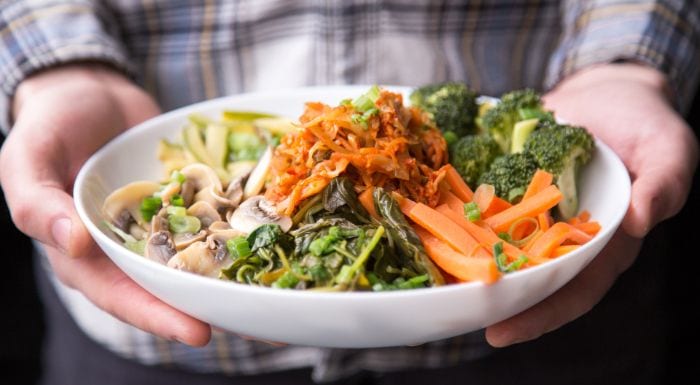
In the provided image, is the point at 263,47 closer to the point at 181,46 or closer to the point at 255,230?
the point at 181,46

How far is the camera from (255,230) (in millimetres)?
2018

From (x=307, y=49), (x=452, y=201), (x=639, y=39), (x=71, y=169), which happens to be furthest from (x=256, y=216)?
(x=639, y=39)

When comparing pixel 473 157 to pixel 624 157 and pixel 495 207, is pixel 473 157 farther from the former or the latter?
pixel 624 157

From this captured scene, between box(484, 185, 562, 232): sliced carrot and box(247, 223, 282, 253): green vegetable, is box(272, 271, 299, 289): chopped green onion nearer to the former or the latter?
box(247, 223, 282, 253): green vegetable

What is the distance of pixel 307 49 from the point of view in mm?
3064

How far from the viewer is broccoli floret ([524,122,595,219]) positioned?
230 centimetres

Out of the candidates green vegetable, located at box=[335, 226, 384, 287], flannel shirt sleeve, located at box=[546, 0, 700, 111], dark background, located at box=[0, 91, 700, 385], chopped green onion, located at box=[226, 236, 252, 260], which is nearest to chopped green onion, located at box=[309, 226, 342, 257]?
green vegetable, located at box=[335, 226, 384, 287]

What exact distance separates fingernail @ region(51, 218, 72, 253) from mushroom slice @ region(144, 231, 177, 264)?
23cm

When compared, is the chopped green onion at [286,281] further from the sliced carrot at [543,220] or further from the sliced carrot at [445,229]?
the sliced carrot at [543,220]

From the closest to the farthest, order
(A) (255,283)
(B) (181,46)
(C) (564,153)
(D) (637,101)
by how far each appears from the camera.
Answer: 1. (A) (255,283)
2. (C) (564,153)
3. (D) (637,101)
4. (B) (181,46)

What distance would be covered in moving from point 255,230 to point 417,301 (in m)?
0.59

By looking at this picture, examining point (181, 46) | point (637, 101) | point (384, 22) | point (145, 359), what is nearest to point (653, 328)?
point (637, 101)

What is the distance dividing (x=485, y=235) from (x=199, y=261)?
82 centimetres

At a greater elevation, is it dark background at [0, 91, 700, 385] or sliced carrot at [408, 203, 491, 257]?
sliced carrot at [408, 203, 491, 257]
